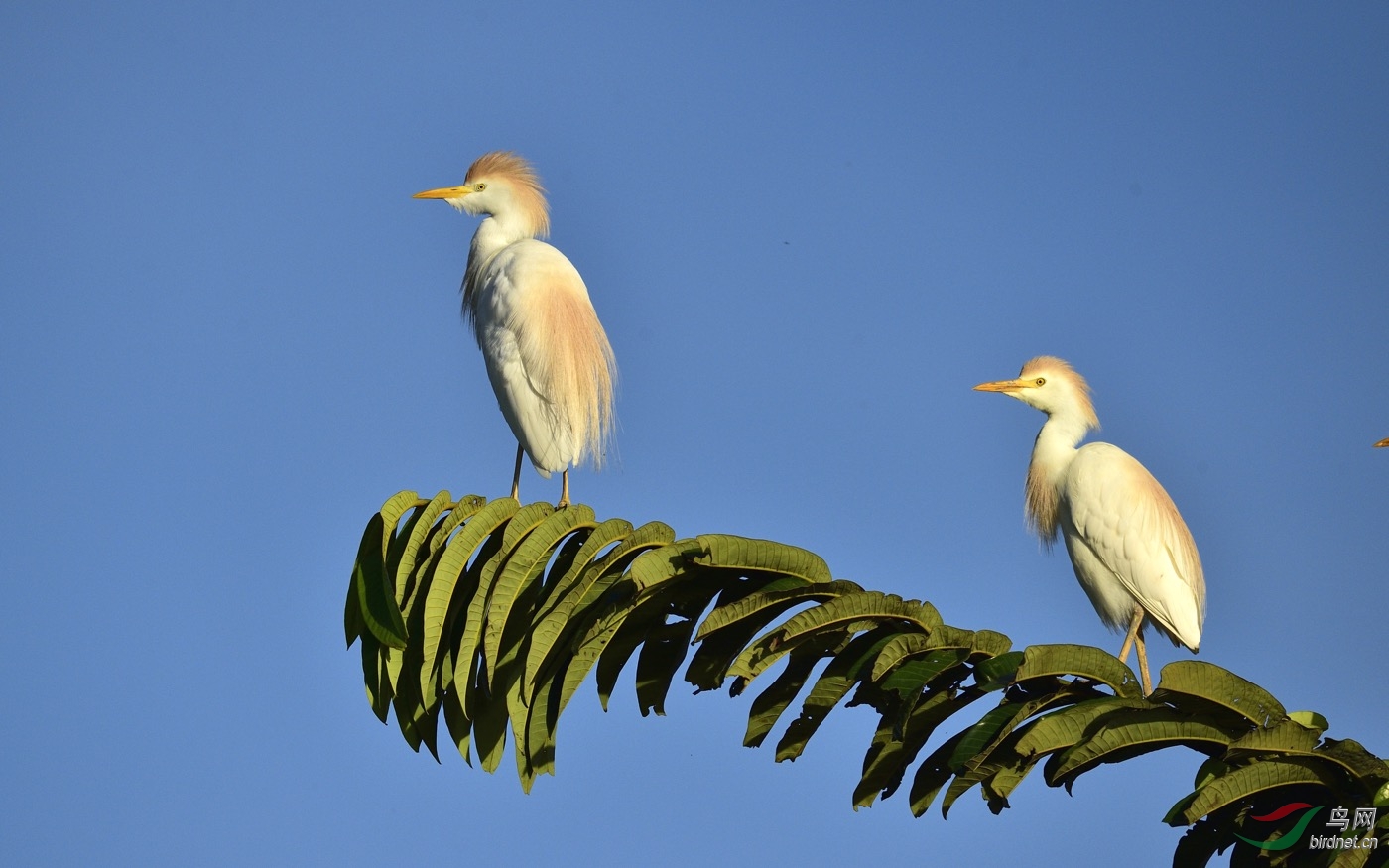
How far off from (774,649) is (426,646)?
1024mm

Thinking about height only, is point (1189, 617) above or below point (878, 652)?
above

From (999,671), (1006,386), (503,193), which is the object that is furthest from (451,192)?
(999,671)

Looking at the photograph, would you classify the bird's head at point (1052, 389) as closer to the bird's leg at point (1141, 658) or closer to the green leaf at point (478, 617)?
the bird's leg at point (1141, 658)

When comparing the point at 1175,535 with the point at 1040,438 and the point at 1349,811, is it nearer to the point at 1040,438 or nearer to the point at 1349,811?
the point at 1040,438

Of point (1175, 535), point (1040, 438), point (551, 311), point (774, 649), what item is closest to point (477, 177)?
point (551, 311)

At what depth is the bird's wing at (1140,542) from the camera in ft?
21.6

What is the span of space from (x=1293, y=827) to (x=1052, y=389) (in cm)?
421

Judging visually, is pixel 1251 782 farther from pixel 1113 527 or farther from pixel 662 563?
pixel 1113 527

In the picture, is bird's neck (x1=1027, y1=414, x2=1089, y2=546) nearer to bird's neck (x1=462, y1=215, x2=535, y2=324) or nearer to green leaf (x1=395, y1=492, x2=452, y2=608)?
bird's neck (x1=462, y1=215, x2=535, y2=324)

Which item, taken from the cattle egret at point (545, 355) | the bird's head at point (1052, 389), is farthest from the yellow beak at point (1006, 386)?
the cattle egret at point (545, 355)

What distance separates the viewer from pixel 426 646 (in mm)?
3801

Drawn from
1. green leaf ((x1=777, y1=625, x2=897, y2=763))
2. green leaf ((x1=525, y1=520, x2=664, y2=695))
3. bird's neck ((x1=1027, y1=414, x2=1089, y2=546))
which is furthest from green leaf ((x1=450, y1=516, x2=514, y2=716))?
bird's neck ((x1=1027, y1=414, x2=1089, y2=546))

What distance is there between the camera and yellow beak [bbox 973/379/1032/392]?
23.5ft

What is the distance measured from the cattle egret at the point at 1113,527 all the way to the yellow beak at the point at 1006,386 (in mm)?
73
